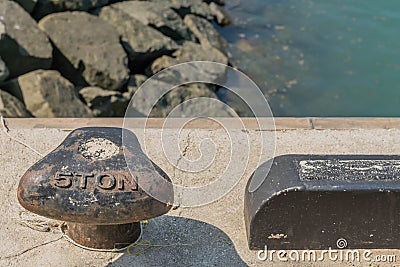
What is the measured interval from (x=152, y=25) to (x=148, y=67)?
18.4 inches

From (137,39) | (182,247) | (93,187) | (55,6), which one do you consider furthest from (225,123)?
(55,6)

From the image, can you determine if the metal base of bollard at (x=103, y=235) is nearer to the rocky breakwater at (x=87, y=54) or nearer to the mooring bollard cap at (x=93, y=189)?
the mooring bollard cap at (x=93, y=189)

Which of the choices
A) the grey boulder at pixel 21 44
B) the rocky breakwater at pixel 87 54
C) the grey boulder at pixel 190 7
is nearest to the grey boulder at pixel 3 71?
the rocky breakwater at pixel 87 54

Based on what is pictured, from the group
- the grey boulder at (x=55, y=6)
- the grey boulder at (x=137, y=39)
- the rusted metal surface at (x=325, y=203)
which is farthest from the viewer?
the grey boulder at (x=137, y=39)

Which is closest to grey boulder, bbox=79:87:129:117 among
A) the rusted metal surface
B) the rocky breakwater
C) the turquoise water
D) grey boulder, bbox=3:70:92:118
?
the rocky breakwater

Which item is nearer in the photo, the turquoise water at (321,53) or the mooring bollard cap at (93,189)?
the mooring bollard cap at (93,189)

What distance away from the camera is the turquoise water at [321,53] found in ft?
22.1

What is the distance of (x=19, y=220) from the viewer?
8.21 ft

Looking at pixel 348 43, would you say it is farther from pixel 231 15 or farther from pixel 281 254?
pixel 281 254

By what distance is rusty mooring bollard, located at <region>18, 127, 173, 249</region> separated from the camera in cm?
211

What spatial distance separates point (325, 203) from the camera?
228 centimetres

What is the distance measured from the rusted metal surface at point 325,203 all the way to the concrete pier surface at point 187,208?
0.07 meters

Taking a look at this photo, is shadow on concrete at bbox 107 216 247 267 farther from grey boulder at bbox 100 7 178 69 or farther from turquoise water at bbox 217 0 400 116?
turquoise water at bbox 217 0 400 116

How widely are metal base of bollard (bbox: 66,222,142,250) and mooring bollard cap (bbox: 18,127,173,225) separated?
199 mm
